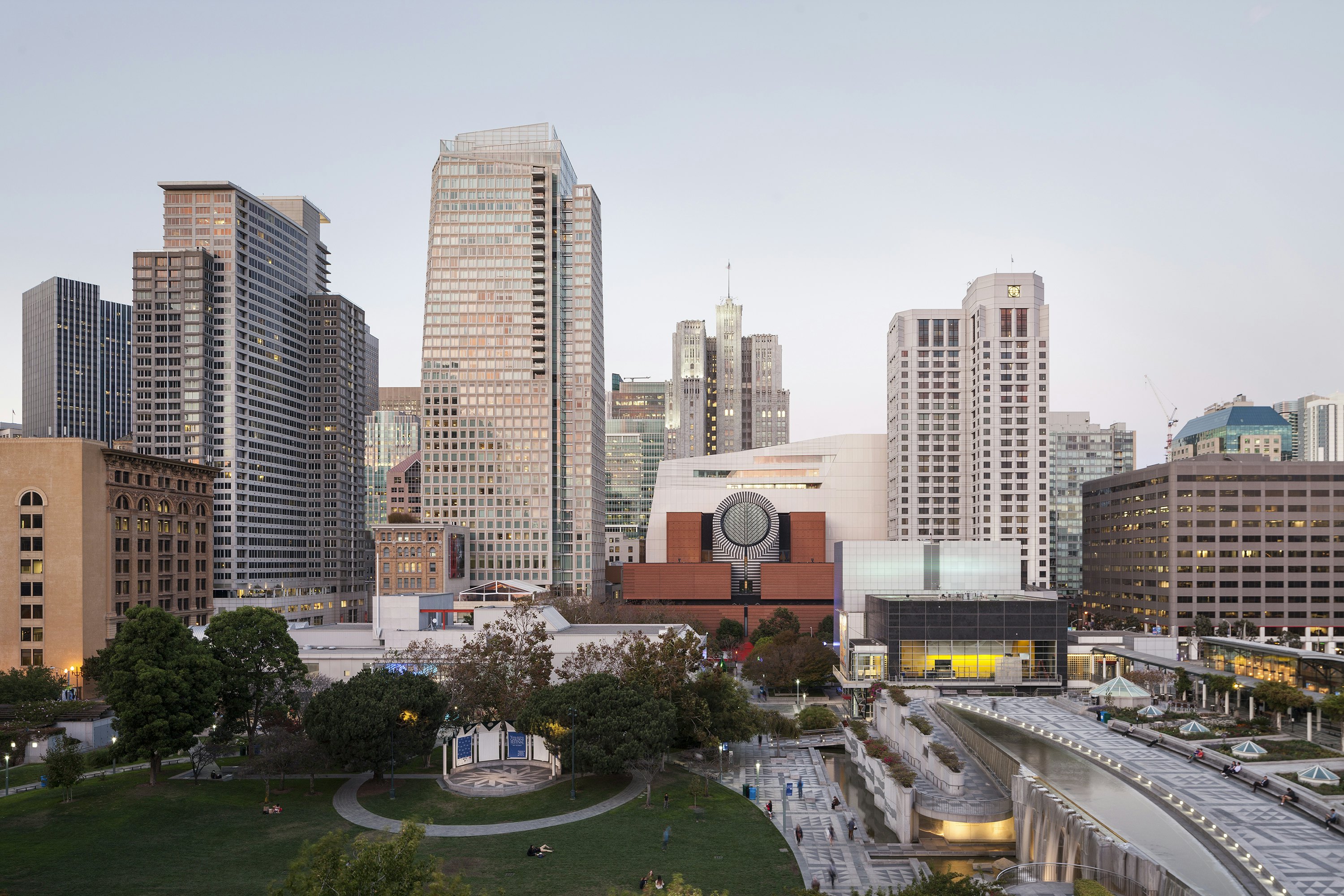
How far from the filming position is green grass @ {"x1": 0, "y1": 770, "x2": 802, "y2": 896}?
1779 inches

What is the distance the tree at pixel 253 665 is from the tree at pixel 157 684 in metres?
2.94

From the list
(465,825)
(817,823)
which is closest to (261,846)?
(465,825)

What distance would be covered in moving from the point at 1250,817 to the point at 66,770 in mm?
74216

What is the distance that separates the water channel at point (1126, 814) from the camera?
124 feet

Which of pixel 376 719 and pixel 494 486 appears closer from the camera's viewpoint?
pixel 376 719

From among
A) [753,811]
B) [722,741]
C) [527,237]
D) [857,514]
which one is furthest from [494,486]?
[753,811]

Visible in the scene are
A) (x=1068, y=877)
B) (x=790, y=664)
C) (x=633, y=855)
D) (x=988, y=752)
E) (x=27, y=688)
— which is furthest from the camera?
(x=790, y=664)

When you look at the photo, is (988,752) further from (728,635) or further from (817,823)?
(728,635)

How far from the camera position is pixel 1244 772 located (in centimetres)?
5353

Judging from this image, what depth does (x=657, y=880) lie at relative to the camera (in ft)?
151

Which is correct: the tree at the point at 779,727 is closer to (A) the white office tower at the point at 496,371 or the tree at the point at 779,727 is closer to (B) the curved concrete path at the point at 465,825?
(B) the curved concrete path at the point at 465,825

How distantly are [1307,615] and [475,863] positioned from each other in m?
154

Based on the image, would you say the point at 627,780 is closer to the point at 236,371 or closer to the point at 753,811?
the point at 753,811

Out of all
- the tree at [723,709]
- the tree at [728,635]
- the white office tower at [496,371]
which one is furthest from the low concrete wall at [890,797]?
the white office tower at [496,371]
